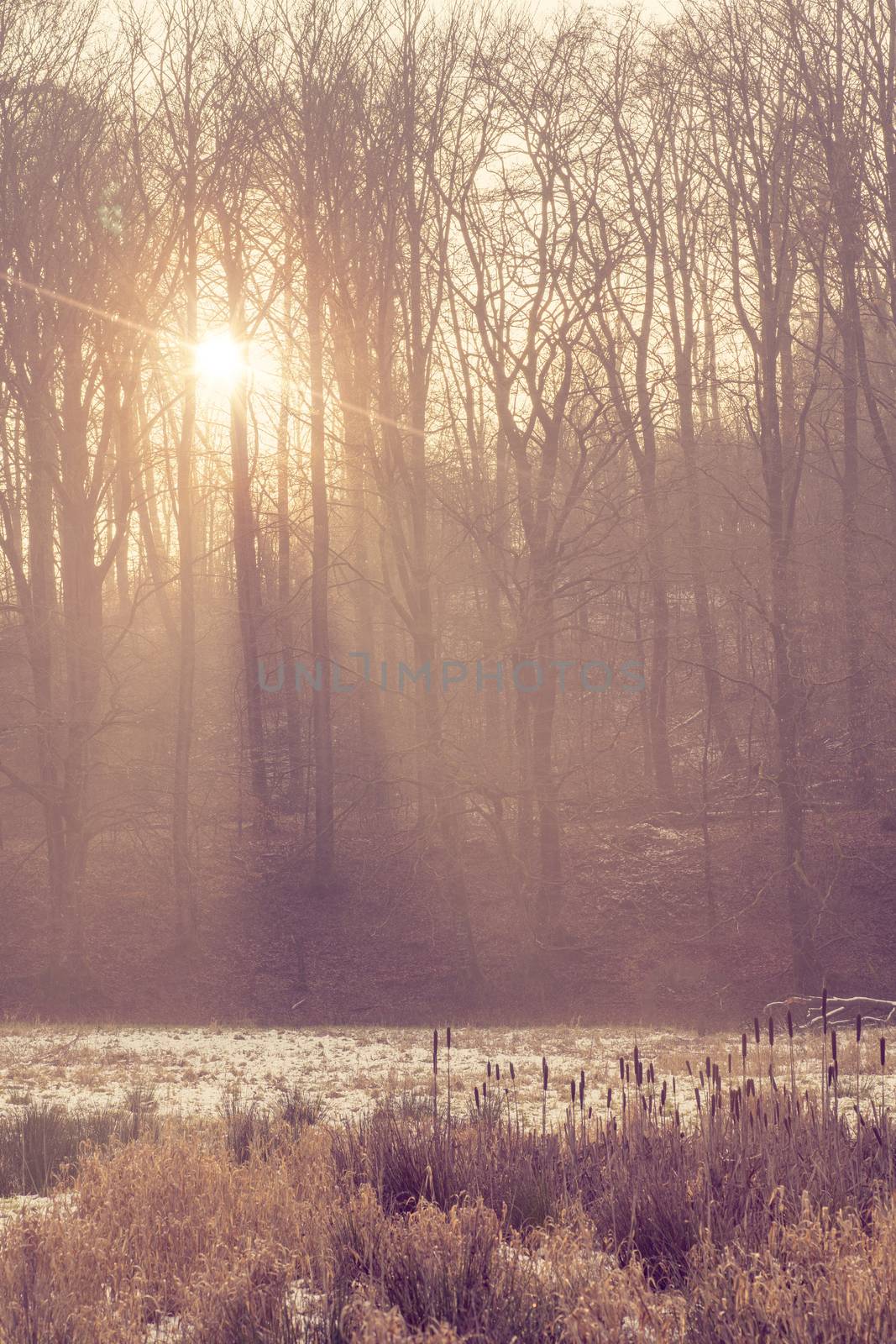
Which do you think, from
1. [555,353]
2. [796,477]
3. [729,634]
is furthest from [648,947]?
[729,634]

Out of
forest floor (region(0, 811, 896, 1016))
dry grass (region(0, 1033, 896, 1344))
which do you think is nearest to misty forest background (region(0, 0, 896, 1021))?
forest floor (region(0, 811, 896, 1016))

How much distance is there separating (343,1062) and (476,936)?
9756 millimetres

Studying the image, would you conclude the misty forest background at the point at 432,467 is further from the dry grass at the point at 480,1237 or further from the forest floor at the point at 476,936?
the dry grass at the point at 480,1237

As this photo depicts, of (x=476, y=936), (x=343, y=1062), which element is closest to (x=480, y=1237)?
(x=343, y=1062)

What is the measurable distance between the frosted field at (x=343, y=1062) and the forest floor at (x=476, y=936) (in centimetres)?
317

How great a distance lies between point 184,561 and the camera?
19.2 m

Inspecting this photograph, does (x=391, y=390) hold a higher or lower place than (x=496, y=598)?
higher

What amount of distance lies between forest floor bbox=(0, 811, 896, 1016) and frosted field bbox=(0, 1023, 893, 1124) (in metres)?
3.17

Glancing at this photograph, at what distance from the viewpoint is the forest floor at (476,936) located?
1744 centimetres

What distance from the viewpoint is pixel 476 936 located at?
790 inches

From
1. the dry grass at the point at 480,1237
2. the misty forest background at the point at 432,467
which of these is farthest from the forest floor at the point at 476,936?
Result: the dry grass at the point at 480,1237

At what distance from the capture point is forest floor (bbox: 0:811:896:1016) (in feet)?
57.2

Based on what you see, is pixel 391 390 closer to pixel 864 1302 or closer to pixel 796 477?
pixel 796 477

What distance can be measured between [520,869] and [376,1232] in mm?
13954
